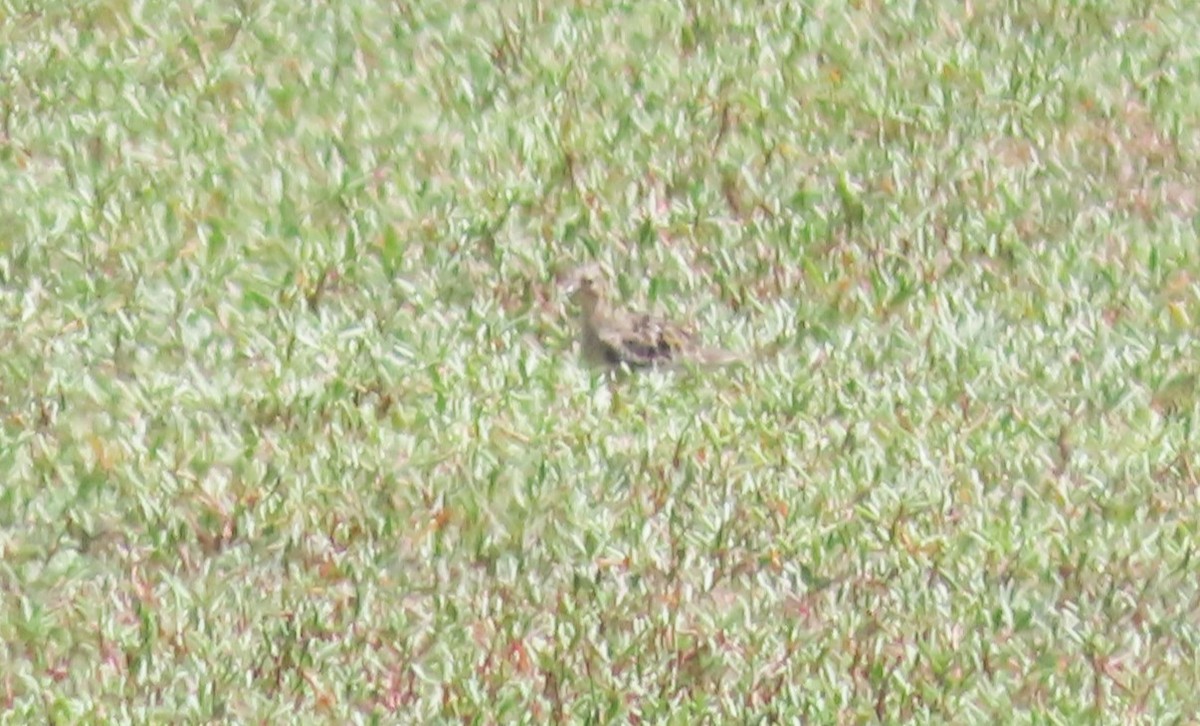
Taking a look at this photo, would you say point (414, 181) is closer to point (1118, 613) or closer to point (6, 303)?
point (6, 303)

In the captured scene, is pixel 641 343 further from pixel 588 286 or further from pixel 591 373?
pixel 588 286

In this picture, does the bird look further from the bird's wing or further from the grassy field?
the grassy field

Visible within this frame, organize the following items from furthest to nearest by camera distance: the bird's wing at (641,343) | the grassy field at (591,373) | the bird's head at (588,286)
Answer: the bird's head at (588,286) < the bird's wing at (641,343) < the grassy field at (591,373)

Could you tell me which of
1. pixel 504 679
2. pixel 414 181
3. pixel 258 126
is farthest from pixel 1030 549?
pixel 258 126

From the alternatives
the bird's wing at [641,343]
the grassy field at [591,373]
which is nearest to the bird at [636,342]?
the bird's wing at [641,343]

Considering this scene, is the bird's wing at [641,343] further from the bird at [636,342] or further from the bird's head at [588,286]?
the bird's head at [588,286]

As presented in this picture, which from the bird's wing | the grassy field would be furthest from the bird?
the grassy field
